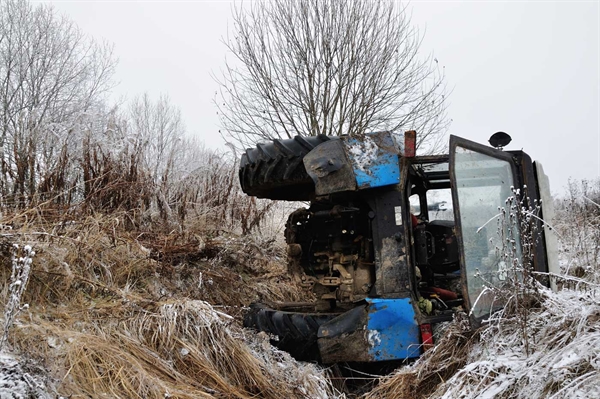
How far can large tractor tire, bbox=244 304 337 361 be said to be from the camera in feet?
11.9

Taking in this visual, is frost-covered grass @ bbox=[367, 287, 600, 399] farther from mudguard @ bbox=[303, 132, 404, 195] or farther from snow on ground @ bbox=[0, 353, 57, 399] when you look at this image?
snow on ground @ bbox=[0, 353, 57, 399]

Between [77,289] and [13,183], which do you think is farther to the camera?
[13,183]

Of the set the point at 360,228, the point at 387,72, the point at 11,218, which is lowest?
the point at 360,228

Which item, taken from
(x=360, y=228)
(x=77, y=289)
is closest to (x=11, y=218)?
(x=77, y=289)

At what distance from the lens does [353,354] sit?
3.45 meters

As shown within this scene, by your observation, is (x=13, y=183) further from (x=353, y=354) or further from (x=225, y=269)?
(x=353, y=354)

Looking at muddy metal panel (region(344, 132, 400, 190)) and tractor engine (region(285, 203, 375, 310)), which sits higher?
muddy metal panel (region(344, 132, 400, 190))

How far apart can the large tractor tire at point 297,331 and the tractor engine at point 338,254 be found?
0.24m

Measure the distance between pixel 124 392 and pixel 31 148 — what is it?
326 cm

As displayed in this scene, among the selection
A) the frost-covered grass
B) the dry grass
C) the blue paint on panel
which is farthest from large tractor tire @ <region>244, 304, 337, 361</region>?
the frost-covered grass

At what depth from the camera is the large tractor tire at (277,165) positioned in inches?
146

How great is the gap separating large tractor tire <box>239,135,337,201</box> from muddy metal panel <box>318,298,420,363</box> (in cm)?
99

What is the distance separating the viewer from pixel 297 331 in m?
3.66

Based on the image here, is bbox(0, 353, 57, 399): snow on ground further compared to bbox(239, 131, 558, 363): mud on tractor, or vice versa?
bbox(239, 131, 558, 363): mud on tractor
